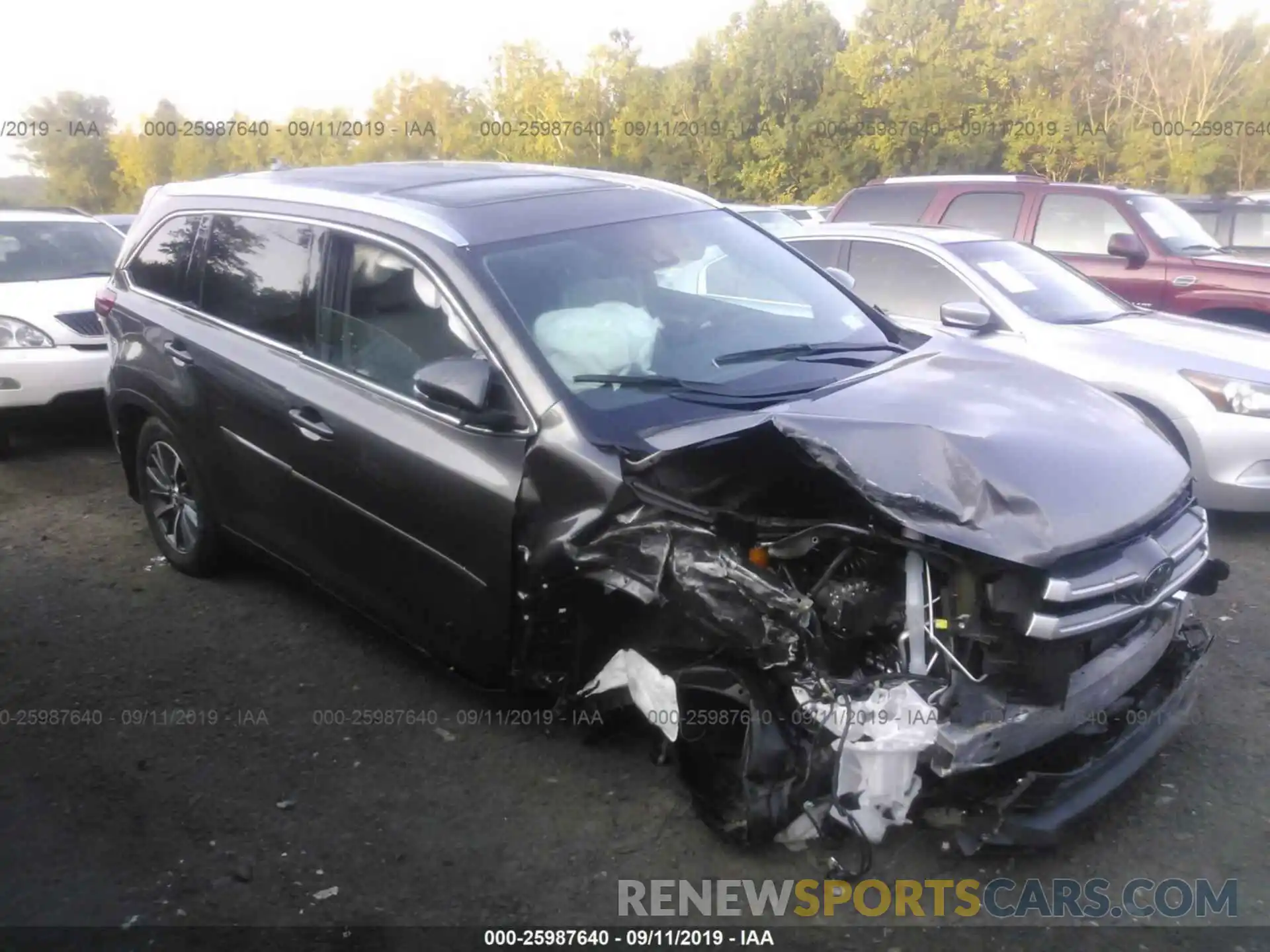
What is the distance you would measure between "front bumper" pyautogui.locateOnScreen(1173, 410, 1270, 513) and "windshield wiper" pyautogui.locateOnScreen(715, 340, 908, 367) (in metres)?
A: 2.10

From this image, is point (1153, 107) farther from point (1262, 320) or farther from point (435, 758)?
point (435, 758)

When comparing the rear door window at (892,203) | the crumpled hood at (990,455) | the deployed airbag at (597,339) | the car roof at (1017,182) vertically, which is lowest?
the crumpled hood at (990,455)

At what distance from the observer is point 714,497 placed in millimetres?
3195

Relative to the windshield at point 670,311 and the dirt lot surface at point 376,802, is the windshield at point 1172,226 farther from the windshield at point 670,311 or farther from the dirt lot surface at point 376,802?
the windshield at point 670,311

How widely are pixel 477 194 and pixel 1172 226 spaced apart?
6656 millimetres

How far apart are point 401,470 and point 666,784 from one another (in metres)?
1.36

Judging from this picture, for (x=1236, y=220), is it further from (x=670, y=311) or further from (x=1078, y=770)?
(x=1078, y=770)

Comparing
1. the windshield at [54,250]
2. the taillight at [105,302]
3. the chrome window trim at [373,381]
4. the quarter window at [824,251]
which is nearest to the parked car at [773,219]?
A: the quarter window at [824,251]

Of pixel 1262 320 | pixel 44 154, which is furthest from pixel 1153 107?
pixel 44 154

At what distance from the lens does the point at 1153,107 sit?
27188 mm

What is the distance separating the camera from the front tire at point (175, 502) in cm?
502

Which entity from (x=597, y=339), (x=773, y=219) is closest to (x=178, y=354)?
(x=597, y=339)

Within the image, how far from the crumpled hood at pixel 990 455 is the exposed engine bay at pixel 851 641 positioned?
0.04m

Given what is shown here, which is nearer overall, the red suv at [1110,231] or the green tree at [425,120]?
the red suv at [1110,231]
